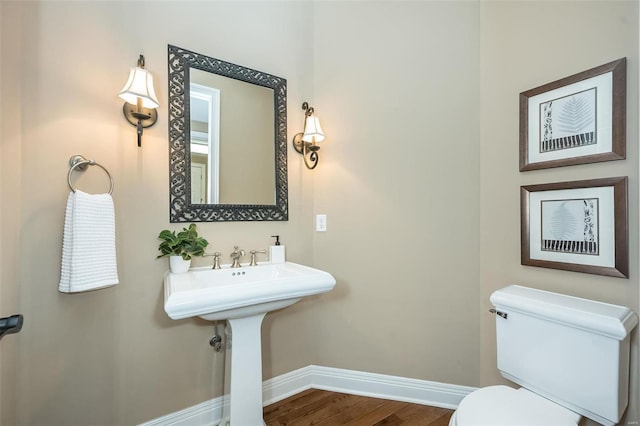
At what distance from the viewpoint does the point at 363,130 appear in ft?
5.73

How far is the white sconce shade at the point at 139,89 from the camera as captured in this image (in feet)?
3.97

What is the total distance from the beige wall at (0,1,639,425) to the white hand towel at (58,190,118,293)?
127mm

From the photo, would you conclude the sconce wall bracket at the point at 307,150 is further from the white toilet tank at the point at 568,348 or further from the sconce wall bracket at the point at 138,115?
the white toilet tank at the point at 568,348

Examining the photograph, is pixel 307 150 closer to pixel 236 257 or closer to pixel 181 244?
pixel 236 257

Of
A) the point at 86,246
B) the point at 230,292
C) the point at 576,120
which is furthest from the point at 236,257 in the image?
the point at 576,120

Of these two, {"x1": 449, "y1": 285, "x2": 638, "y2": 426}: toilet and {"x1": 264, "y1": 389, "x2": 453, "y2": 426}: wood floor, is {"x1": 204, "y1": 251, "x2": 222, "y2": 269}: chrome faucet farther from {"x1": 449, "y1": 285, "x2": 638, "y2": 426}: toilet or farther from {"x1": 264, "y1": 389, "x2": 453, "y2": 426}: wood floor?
{"x1": 449, "y1": 285, "x2": 638, "y2": 426}: toilet

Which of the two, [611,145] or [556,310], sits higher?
[611,145]

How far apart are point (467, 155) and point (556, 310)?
87cm

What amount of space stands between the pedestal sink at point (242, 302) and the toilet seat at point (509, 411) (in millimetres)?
695

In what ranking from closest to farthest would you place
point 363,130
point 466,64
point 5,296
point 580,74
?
point 5,296 < point 580,74 < point 466,64 < point 363,130

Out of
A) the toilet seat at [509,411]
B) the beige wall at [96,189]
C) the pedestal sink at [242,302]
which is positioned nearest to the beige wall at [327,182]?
the beige wall at [96,189]

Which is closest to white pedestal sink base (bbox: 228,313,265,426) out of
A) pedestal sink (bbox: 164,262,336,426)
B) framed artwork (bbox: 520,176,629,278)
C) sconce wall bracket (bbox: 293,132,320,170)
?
pedestal sink (bbox: 164,262,336,426)

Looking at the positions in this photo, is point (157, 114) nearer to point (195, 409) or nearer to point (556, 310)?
point (195, 409)

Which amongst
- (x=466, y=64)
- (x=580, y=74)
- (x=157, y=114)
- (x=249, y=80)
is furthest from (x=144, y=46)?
(x=580, y=74)
